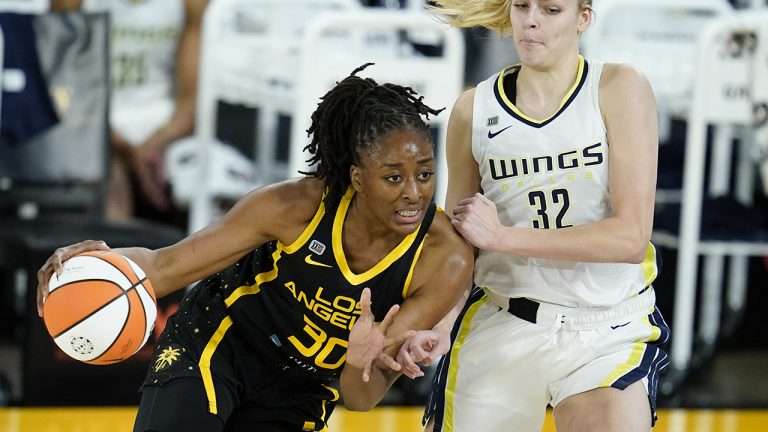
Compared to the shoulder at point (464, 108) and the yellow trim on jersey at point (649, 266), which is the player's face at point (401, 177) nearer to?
the shoulder at point (464, 108)

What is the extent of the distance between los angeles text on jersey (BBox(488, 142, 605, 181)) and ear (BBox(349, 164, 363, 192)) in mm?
425

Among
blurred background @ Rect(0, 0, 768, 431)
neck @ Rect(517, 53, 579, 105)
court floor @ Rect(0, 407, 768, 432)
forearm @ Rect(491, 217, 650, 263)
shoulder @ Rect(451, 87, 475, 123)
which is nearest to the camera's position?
forearm @ Rect(491, 217, 650, 263)

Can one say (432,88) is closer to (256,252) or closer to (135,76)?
(135,76)

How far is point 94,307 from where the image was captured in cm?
318

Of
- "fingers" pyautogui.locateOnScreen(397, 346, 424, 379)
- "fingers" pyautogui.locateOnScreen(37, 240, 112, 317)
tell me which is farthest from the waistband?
"fingers" pyautogui.locateOnScreen(37, 240, 112, 317)

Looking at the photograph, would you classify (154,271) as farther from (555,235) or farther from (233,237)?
(555,235)

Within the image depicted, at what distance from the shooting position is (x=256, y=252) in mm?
3504

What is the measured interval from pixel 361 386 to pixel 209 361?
0.45 metres

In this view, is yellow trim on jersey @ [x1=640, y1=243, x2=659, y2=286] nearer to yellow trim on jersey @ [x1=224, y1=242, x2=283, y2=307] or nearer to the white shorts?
the white shorts

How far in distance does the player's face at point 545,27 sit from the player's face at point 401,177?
406 mm

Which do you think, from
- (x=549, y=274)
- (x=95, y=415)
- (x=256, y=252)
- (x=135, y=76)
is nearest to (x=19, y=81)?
(x=135, y=76)

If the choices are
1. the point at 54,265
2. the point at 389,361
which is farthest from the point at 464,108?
the point at 54,265

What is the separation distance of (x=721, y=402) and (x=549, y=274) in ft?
9.95

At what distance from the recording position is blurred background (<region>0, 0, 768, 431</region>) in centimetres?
569
